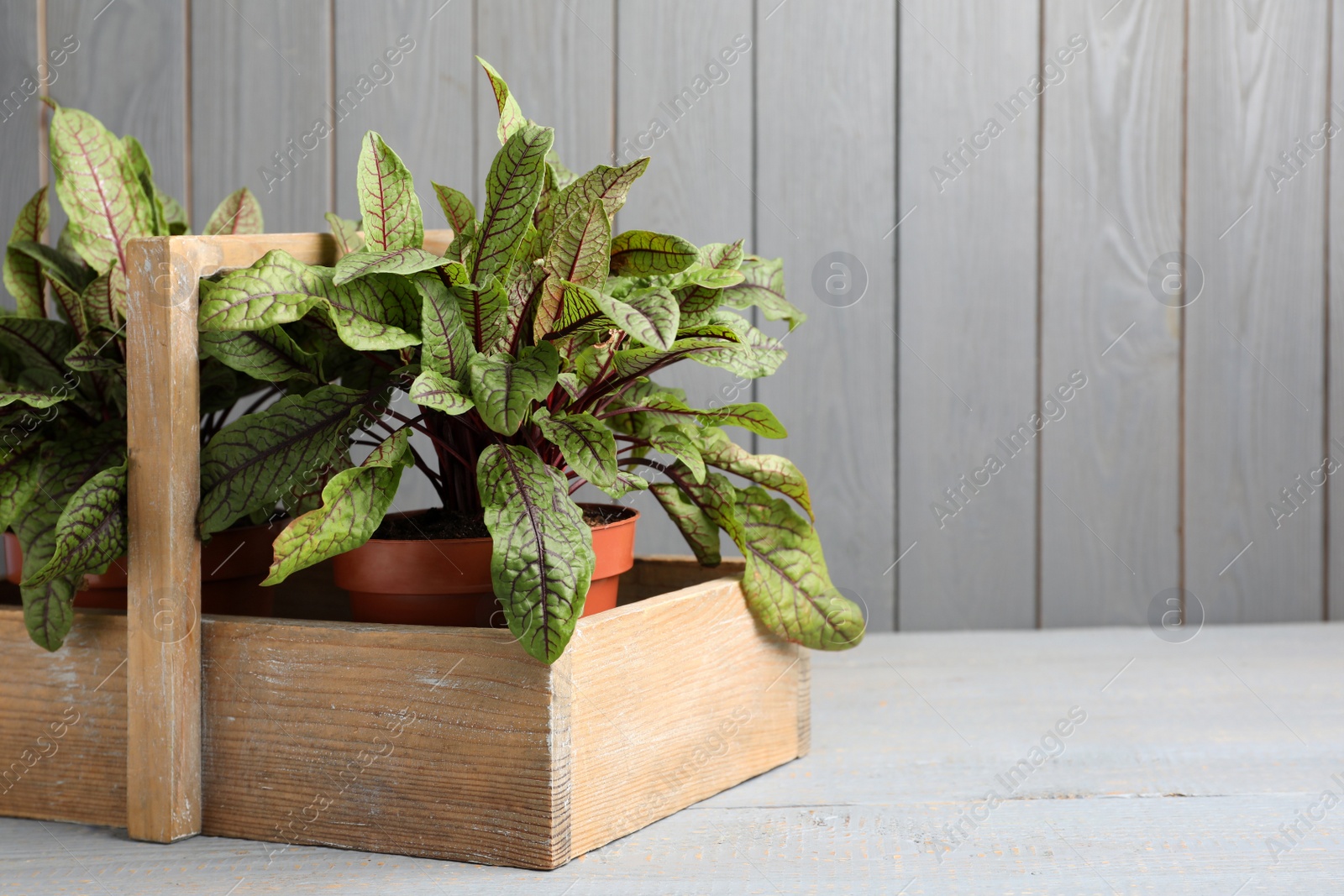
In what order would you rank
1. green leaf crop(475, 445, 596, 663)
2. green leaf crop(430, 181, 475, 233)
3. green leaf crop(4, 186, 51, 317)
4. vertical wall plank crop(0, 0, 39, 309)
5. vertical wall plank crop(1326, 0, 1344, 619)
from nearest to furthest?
1. green leaf crop(475, 445, 596, 663)
2. green leaf crop(430, 181, 475, 233)
3. green leaf crop(4, 186, 51, 317)
4. vertical wall plank crop(0, 0, 39, 309)
5. vertical wall plank crop(1326, 0, 1344, 619)

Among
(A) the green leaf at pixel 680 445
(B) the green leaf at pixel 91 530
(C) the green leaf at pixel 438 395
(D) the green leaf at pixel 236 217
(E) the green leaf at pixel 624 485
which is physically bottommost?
(B) the green leaf at pixel 91 530

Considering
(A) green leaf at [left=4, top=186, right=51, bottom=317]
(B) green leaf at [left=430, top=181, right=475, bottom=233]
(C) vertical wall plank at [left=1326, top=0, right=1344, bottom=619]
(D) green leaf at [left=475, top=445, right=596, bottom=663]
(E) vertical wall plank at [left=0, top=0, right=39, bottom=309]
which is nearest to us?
(D) green leaf at [left=475, top=445, right=596, bottom=663]

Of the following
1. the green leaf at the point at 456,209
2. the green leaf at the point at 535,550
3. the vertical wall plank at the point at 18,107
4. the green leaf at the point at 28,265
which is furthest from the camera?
the vertical wall plank at the point at 18,107

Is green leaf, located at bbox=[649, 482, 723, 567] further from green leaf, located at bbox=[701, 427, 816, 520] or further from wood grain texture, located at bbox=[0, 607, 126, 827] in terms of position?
wood grain texture, located at bbox=[0, 607, 126, 827]

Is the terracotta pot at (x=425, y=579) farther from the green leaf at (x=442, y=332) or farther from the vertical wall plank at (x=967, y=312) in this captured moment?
the vertical wall plank at (x=967, y=312)

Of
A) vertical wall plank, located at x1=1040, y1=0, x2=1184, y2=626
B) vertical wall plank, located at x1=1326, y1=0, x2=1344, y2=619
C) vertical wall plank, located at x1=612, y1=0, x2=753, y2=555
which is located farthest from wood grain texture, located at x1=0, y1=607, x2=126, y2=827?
vertical wall plank, located at x1=1326, y1=0, x2=1344, y2=619

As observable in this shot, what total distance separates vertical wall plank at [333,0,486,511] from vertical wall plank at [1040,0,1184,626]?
72 cm

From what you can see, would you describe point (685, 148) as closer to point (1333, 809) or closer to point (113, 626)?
point (113, 626)

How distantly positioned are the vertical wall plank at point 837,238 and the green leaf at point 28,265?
764mm

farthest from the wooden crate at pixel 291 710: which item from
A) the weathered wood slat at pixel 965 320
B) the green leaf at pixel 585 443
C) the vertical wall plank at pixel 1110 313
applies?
the vertical wall plank at pixel 1110 313

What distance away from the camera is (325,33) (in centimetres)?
137

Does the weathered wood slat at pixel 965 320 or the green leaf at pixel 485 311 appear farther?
the weathered wood slat at pixel 965 320

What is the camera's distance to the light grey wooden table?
29.2 inches

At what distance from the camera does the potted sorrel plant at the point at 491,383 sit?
74cm
